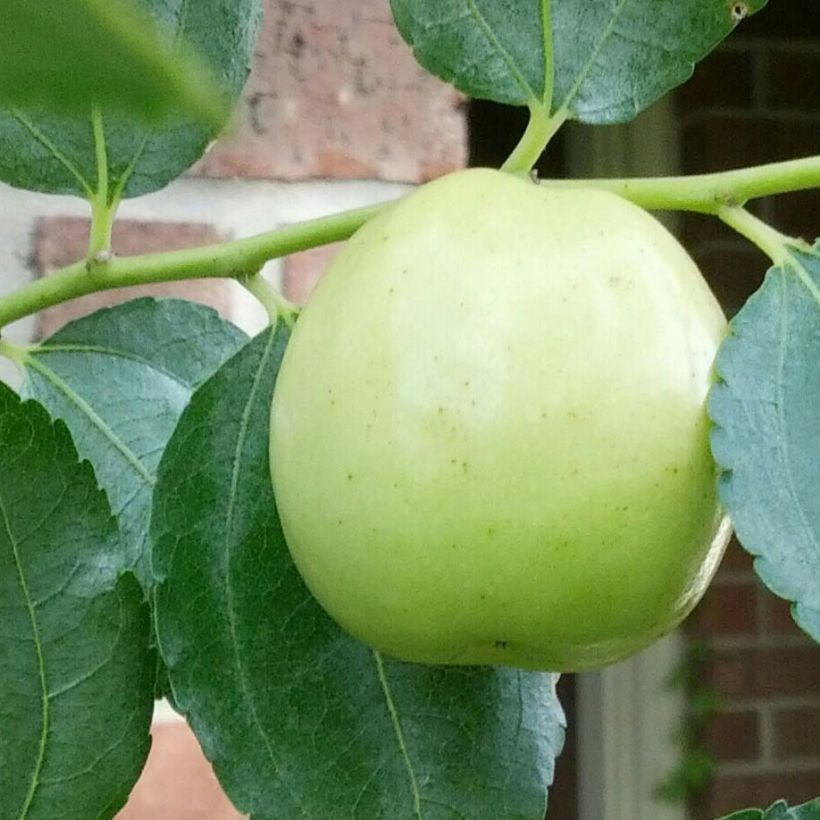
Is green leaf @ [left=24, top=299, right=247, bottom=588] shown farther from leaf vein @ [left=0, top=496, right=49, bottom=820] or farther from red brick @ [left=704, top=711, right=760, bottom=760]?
red brick @ [left=704, top=711, right=760, bottom=760]

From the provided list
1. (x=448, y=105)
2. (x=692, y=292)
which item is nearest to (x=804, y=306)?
(x=692, y=292)

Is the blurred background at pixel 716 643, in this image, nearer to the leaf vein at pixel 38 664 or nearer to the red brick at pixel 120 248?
the red brick at pixel 120 248

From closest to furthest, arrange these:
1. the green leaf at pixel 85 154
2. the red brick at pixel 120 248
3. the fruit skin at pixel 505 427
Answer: the fruit skin at pixel 505 427 → the green leaf at pixel 85 154 → the red brick at pixel 120 248

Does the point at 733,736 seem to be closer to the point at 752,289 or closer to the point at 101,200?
the point at 752,289

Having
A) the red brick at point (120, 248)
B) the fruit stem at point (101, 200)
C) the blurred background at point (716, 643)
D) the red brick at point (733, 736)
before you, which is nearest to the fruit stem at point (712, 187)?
the fruit stem at point (101, 200)

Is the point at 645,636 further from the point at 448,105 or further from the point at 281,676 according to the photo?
the point at 448,105

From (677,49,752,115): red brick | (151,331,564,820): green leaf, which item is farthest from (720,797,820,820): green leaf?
(677,49,752,115): red brick
